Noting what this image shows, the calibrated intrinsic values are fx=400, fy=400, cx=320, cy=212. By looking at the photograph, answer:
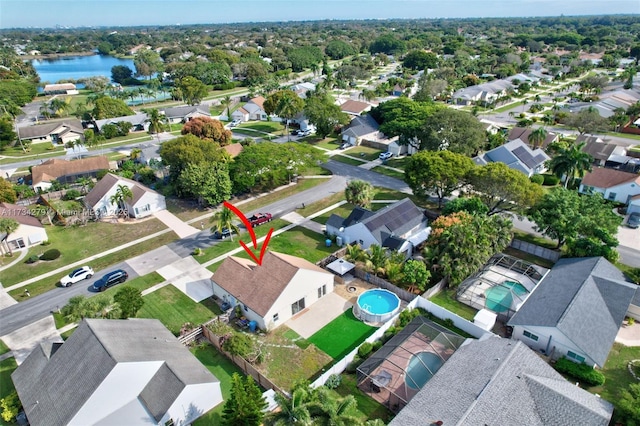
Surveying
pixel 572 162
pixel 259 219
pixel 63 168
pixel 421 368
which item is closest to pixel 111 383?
pixel 421 368

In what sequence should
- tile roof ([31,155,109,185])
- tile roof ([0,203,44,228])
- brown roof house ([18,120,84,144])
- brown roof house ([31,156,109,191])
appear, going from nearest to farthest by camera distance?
1. tile roof ([0,203,44,228])
2. brown roof house ([31,156,109,191])
3. tile roof ([31,155,109,185])
4. brown roof house ([18,120,84,144])

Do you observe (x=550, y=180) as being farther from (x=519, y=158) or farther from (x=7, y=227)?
(x=7, y=227)

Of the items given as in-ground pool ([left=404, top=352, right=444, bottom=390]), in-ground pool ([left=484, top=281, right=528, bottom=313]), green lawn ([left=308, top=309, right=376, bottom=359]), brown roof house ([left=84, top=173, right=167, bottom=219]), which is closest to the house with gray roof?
in-ground pool ([left=484, top=281, right=528, bottom=313])

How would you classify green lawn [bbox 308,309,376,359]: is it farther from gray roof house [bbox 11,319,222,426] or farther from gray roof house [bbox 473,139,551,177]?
gray roof house [bbox 473,139,551,177]

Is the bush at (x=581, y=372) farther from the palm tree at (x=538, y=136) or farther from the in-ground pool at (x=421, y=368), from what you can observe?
the palm tree at (x=538, y=136)

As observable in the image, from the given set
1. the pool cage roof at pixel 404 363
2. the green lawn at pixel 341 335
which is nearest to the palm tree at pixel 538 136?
the pool cage roof at pixel 404 363
